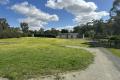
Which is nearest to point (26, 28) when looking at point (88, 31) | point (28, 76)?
point (88, 31)

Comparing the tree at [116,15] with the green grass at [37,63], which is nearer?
the green grass at [37,63]

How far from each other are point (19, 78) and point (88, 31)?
109 meters

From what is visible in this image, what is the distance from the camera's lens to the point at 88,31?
116812mm

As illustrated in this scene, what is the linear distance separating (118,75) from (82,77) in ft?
5.94

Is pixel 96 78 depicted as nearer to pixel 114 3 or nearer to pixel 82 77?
pixel 82 77

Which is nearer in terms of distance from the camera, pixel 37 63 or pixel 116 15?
pixel 37 63

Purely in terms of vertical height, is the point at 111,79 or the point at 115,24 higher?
the point at 115,24

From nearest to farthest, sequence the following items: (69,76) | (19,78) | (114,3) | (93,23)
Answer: (19,78) < (69,76) < (114,3) < (93,23)

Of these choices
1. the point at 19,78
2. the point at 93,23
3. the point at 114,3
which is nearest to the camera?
the point at 19,78

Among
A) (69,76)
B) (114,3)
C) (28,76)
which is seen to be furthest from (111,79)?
(114,3)

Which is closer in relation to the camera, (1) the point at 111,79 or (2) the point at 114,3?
(1) the point at 111,79

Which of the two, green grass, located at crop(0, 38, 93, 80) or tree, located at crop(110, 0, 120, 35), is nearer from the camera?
green grass, located at crop(0, 38, 93, 80)

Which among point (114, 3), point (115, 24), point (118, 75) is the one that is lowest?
point (118, 75)

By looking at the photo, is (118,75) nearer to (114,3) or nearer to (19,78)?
(19,78)
